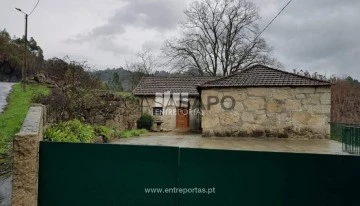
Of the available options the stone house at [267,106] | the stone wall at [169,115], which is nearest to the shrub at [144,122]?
the stone wall at [169,115]

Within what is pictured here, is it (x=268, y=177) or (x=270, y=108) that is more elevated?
(x=270, y=108)

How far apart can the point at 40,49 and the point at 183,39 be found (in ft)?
53.4

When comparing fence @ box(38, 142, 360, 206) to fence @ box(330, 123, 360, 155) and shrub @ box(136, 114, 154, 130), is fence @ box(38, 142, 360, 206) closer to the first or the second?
fence @ box(330, 123, 360, 155)

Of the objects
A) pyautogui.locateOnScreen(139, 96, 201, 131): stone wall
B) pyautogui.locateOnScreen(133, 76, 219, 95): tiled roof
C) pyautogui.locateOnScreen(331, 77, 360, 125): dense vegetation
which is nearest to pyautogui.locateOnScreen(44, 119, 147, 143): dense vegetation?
pyautogui.locateOnScreen(139, 96, 201, 131): stone wall

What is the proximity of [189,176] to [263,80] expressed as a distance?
12.3 metres

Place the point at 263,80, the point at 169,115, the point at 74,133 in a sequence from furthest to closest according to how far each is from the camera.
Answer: the point at 169,115, the point at 263,80, the point at 74,133

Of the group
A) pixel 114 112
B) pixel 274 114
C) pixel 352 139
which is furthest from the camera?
pixel 114 112

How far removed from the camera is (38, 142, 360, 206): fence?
3756 mm

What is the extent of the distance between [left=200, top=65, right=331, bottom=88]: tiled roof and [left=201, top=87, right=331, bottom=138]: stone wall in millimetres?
231

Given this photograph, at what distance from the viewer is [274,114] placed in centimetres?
1461

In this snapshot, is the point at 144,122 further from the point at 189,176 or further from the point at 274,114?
the point at 189,176

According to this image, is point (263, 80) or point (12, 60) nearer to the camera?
point (263, 80)

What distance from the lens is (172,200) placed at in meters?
3.82

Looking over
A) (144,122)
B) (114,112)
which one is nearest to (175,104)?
(144,122)
